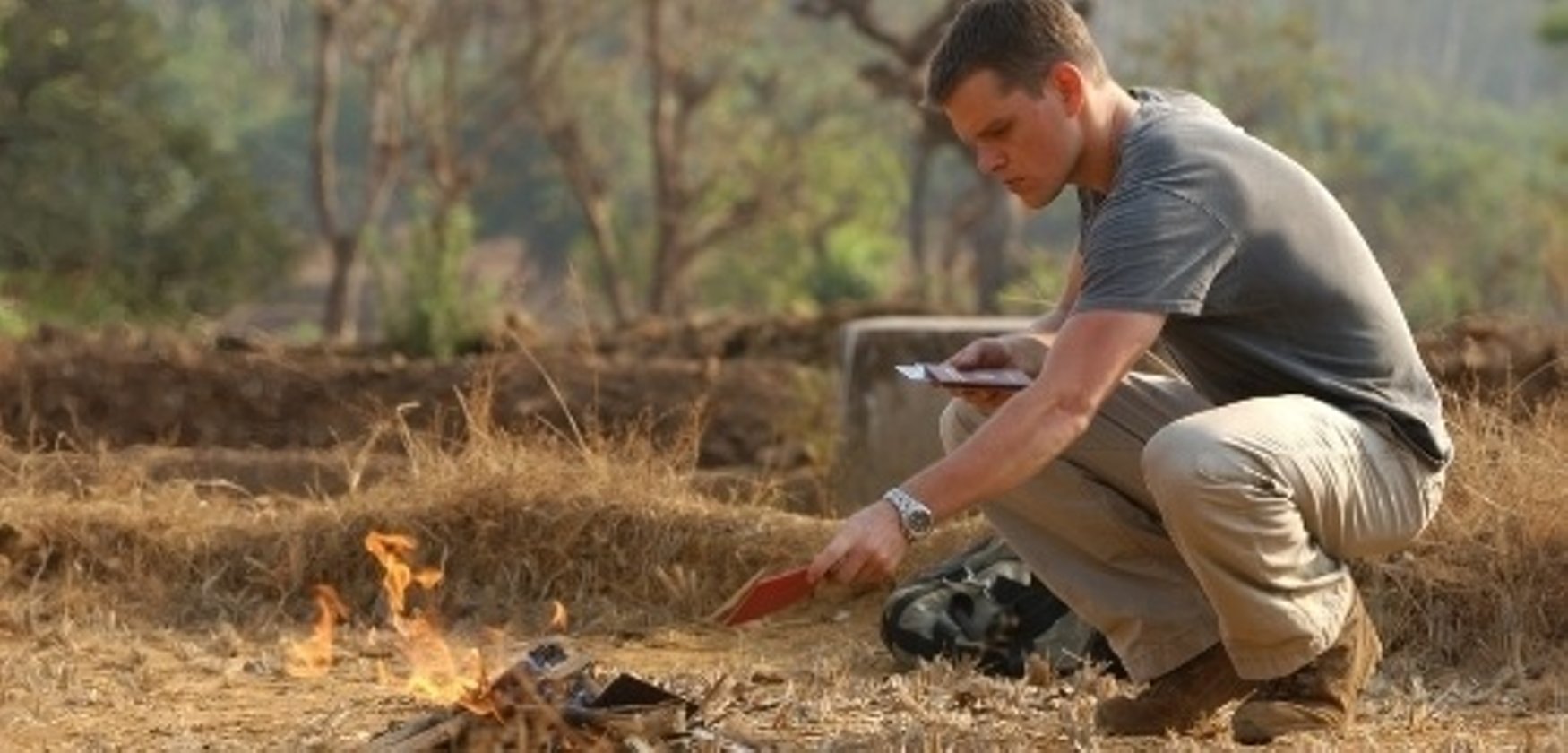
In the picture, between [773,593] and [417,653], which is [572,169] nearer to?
[417,653]

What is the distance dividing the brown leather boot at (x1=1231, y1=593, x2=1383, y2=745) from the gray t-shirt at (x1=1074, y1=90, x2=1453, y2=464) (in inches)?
12.4

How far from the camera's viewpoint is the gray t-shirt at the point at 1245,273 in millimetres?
4578

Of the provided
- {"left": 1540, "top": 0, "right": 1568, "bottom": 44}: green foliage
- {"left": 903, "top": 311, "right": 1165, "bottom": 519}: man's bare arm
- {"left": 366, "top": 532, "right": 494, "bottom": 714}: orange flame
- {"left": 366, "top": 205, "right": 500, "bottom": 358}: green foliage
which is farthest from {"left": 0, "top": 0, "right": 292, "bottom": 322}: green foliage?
{"left": 903, "top": 311, "right": 1165, "bottom": 519}: man's bare arm

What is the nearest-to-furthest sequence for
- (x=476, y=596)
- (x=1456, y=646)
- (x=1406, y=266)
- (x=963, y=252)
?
(x=1456, y=646)
(x=476, y=596)
(x=1406, y=266)
(x=963, y=252)

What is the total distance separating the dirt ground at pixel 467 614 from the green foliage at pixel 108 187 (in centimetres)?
593

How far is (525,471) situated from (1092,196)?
284 cm

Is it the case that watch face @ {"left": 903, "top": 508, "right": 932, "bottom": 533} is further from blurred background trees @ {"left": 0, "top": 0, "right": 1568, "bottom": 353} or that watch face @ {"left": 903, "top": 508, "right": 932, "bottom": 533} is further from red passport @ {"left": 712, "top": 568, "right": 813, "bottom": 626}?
blurred background trees @ {"left": 0, "top": 0, "right": 1568, "bottom": 353}

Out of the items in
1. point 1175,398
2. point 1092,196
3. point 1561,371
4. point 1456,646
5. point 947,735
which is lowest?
point 1561,371

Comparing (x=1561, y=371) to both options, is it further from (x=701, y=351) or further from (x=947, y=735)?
(x=701, y=351)

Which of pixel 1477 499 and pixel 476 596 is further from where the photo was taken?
pixel 476 596

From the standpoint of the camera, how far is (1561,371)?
31.9 feet

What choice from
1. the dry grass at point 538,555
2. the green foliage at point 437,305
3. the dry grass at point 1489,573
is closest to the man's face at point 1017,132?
the dry grass at point 538,555

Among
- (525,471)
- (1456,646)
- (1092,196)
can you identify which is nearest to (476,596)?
(525,471)

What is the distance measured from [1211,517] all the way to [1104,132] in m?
0.58
